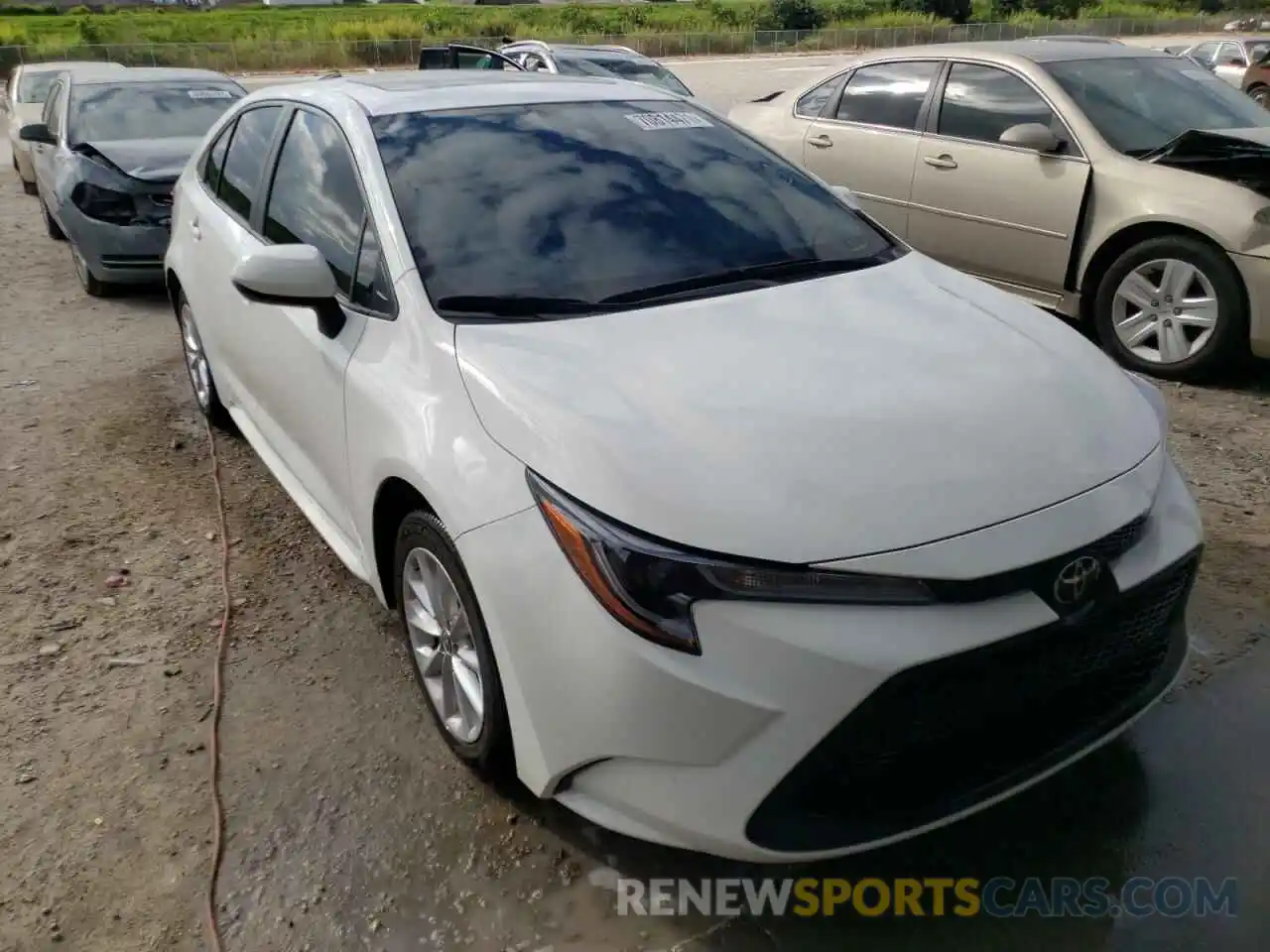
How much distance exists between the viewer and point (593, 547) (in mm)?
2053

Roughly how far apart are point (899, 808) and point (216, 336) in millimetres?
3372

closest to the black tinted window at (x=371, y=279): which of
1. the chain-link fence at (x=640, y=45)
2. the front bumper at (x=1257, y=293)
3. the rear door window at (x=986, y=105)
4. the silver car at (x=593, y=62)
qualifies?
the front bumper at (x=1257, y=293)

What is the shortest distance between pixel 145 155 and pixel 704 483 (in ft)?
23.1

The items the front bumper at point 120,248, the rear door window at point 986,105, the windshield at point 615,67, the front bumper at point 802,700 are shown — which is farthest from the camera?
the windshield at point 615,67

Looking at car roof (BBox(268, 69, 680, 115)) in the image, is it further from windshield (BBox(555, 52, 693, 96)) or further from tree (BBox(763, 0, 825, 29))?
tree (BBox(763, 0, 825, 29))

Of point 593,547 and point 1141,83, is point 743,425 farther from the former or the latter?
point 1141,83

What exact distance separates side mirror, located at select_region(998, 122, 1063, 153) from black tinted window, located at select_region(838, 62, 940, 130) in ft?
2.85

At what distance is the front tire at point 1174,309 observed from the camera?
510cm

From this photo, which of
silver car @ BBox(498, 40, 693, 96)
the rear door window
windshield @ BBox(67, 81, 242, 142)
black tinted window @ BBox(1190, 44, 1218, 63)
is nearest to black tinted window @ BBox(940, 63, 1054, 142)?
the rear door window

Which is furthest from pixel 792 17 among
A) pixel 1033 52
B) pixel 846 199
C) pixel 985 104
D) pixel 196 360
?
pixel 846 199

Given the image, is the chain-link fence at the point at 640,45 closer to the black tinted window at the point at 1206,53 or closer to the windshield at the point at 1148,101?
the black tinted window at the point at 1206,53

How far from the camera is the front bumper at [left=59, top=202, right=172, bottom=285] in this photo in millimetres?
7277

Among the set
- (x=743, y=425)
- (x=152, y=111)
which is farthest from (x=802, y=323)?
(x=152, y=111)

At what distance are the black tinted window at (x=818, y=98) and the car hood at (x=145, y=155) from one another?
4189 millimetres
